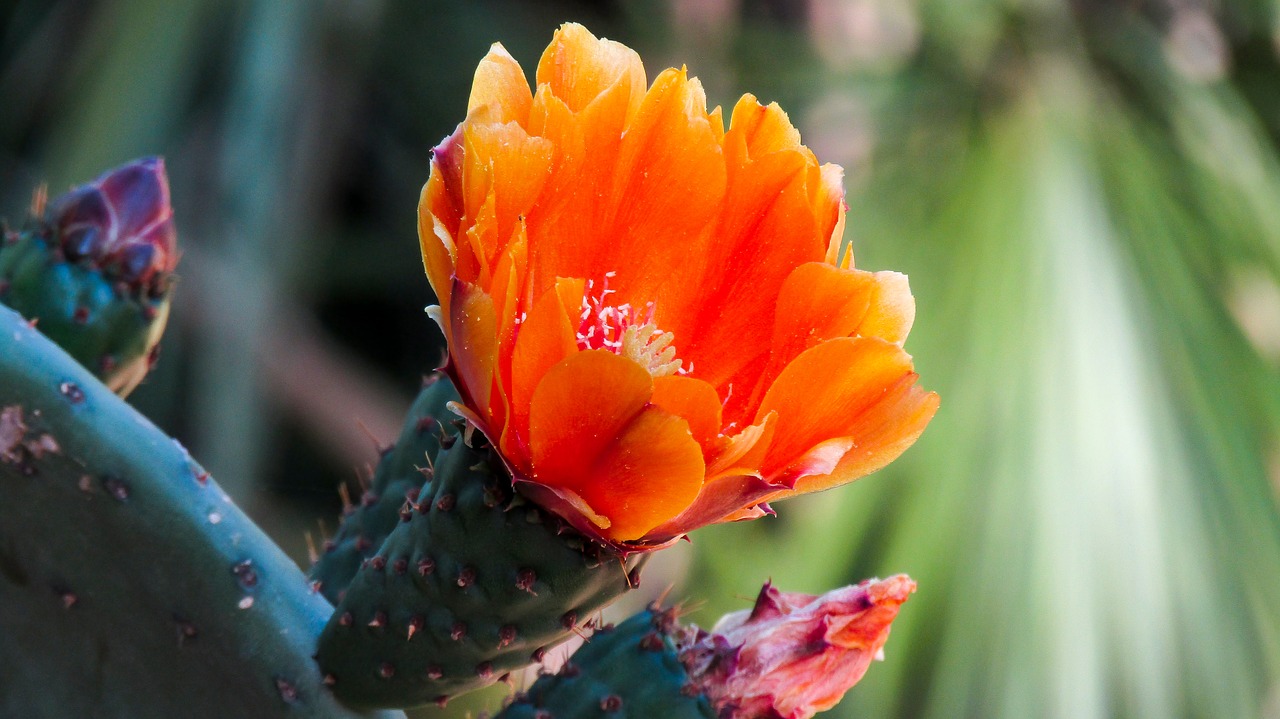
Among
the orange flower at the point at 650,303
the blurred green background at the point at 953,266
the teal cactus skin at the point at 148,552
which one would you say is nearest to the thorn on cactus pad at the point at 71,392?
the teal cactus skin at the point at 148,552

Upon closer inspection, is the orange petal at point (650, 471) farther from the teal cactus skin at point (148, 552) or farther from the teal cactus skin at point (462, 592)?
the teal cactus skin at point (148, 552)

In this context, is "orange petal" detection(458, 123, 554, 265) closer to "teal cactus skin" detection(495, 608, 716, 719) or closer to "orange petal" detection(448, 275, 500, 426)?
"orange petal" detection(448, 275, 500, 426)

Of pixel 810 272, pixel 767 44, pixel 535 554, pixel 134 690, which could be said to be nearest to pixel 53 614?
pixel 134 690

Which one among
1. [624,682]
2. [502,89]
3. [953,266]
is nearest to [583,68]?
[502,89]

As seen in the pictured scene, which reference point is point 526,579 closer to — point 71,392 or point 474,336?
point 474,336

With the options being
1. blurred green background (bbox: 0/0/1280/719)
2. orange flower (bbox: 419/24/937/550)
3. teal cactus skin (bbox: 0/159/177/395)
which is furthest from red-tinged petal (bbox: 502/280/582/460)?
blurred green background (bbox: 0/0/1280/719)
